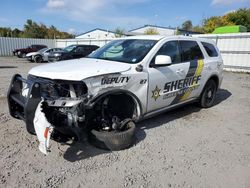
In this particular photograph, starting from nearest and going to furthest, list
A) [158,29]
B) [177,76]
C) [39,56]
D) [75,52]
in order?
[177,76] < [75,52] < [39,56] < [158,29]

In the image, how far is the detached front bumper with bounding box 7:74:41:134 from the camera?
3.01m

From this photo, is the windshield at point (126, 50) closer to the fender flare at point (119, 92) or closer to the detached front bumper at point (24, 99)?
the fender flare at point (119, 92)

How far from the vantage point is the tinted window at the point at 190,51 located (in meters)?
4.77

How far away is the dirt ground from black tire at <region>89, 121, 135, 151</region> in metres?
0.10

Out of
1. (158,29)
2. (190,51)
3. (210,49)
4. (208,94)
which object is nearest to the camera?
(190,51)

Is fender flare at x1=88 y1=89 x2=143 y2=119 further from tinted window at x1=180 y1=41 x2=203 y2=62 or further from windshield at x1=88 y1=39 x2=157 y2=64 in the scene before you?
tinted window at x1=180 y1=41 x2=203 y2=62

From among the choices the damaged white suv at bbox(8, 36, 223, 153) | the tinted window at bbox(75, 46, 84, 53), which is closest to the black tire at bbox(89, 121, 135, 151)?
the damaged white suv at bbox(8, 36, 223, 153)

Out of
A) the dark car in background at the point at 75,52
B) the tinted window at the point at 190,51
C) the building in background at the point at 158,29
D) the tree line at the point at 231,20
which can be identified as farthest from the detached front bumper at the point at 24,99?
the tree line at the point at 231,20

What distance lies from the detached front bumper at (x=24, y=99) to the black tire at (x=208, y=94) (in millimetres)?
4126

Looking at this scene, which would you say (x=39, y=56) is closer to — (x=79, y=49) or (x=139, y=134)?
(x=79, y=49)

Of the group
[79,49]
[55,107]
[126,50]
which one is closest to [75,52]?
[79,49]

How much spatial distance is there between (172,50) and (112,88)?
1778 mm

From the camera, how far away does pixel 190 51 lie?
498cm

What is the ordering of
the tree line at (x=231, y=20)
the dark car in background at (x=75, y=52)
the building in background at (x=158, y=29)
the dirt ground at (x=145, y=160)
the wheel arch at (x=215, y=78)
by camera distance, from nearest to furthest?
the dirt ground at (x=145, y=160)
the wheel arch at (x=215, y=78)
the dark car in background at (x=75, y=52)
the tree line at (x=231, y=20)
the building in background at (x=158, y=29)
